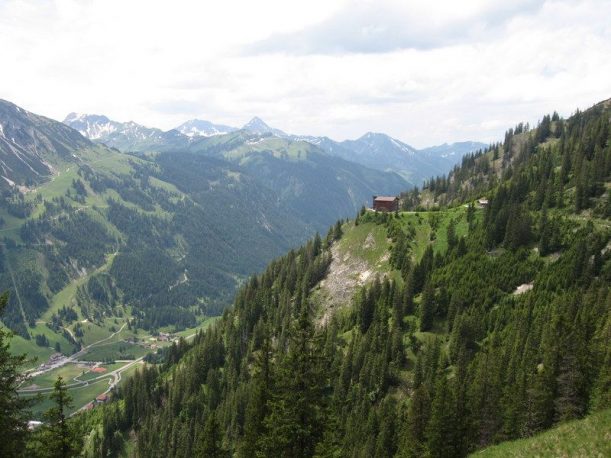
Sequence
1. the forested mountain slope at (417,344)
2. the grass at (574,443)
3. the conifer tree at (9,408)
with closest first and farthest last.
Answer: the grass at (574,443) → the conifer tree at (9,408) → the forested mountain slope at (417,344)

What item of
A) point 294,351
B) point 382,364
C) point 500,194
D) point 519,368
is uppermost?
point 500,194

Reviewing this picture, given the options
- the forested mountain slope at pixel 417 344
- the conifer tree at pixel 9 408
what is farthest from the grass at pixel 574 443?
the conifer tree at pixel 9 408

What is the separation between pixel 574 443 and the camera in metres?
36.1

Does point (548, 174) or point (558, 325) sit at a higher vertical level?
point (548, 174)

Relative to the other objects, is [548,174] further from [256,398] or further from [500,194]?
[256,398]

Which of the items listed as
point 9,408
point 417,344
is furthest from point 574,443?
point 417,344

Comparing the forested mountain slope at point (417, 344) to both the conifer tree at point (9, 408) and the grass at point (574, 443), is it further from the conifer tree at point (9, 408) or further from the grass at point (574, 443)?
the conifer tree at point (9, 408)

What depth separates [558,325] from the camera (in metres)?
74.5

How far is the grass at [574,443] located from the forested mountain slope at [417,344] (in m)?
16.3

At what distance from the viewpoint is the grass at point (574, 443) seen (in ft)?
112

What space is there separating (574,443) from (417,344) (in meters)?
84.2

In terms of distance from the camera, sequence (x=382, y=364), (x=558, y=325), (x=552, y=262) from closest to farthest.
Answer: (x=558, y=325), (x=382, y=364), (x=552, y=262)

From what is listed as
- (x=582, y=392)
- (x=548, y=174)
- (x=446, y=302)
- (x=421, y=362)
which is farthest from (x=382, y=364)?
(x=548, y=174)

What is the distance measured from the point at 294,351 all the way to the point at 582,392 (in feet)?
177
